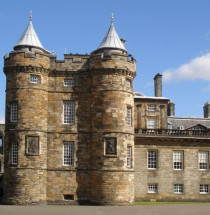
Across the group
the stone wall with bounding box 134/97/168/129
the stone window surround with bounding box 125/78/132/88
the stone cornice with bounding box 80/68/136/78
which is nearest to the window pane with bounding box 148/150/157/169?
the stone window surround with bounding box 125/78/132/88

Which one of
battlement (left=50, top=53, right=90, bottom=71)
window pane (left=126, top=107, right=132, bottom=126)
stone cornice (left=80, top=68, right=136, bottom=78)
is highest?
battlement (left=50, top=53, right=90, bottom=71)

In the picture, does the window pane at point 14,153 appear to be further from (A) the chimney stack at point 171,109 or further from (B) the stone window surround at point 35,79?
(A) the chimney stack at point 171,109

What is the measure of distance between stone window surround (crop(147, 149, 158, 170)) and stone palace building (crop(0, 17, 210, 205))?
4.52m

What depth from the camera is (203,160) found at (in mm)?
40406

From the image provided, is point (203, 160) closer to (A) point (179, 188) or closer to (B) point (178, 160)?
(B) point (178, 160)

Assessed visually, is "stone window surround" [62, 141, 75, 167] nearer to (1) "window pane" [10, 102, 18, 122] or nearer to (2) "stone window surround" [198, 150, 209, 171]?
(1) "window pane" [10, 102, 18, 122]

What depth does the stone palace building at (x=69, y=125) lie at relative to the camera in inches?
1310

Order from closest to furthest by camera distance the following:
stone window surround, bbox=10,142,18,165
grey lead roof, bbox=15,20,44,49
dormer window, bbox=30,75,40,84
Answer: stone window surround, bbox=10,142,18,165, dormer window, bbox=30,75,40,84, grey lead roof, bbox=15,20,44,49

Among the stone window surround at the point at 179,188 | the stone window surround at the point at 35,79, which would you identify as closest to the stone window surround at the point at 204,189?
the stone window surround at the point at 179,188

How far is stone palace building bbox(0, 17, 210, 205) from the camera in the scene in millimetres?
33281

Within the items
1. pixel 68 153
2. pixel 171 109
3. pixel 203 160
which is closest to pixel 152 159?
pixel 203 160

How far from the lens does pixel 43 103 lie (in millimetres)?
34531

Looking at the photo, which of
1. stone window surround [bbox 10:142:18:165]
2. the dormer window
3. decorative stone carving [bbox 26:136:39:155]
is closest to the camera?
decorative stone carving [bbox 26:136:39:155]

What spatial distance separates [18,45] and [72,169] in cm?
1087
